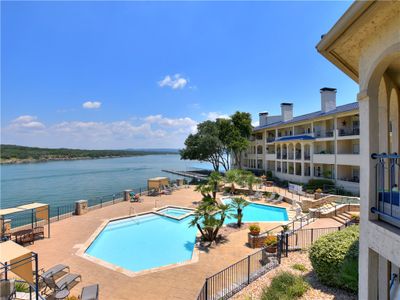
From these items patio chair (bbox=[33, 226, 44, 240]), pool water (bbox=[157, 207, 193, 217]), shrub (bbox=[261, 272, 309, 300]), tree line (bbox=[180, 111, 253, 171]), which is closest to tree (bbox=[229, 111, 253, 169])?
tree line (bbox=[180, 111, 253, 171])

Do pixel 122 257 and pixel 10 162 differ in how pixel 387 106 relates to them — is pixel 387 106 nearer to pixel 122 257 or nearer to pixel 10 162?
pixel 122 257

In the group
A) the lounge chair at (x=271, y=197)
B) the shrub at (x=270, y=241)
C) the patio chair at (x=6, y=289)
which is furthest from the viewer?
the lounge chair at (x=271, y=197)

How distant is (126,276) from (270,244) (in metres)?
7.50

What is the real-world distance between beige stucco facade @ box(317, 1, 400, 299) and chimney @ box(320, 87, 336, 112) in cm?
3009

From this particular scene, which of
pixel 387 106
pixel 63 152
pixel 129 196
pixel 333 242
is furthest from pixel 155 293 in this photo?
pixel 63 152

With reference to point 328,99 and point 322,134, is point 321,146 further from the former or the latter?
point 328,99

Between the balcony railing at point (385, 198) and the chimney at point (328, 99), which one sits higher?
the chimney at point (328, 99)

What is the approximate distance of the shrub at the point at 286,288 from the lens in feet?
23.9

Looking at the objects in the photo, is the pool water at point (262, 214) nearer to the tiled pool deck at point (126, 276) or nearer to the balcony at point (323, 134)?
the tiled pool deck at point (126, 276)

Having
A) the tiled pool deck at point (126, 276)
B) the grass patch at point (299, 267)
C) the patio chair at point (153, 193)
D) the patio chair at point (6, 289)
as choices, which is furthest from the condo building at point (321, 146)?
the patio chair at point (6, 289)

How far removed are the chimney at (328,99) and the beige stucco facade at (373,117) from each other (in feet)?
98.7

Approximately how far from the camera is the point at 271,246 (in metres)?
11.6

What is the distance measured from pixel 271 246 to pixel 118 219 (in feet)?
45.9

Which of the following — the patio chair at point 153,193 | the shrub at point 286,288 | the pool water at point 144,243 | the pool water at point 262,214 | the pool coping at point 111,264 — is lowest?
the pool water at point 144,243
